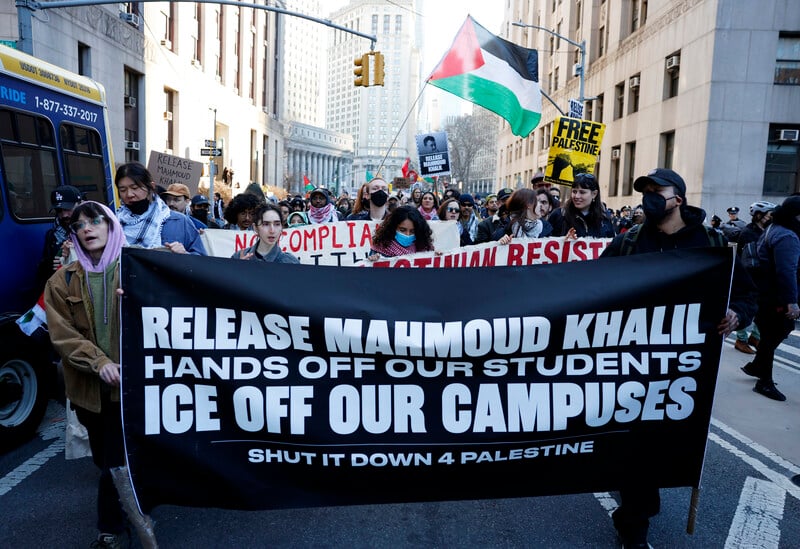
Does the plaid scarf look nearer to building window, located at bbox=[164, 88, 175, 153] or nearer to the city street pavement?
the city street pavement

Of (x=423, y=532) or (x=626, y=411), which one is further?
(x=423, y=532)

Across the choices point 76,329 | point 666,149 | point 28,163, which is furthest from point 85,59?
point 666,149

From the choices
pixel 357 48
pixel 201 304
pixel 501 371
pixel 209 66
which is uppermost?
pixel 357 48

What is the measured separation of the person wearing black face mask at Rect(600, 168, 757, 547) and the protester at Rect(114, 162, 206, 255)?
3.09m

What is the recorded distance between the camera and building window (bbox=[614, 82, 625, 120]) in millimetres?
30373

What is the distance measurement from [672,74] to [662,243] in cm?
2479

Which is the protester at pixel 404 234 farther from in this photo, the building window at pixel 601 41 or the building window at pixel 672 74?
the building window at pixel 601 41

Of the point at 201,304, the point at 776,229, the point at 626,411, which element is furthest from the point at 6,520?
the point at 776,229

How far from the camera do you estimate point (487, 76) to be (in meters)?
9.47

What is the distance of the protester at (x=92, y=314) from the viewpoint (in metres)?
3.03

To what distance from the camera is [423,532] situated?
11.9 feet

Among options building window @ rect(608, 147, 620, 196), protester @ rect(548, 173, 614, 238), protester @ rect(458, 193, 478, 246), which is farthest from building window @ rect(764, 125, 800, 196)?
protester @ rect(548, 173, 614, 238)

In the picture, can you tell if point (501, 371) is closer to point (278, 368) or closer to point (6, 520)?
point (278, 368)

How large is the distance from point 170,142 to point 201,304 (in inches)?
1155
